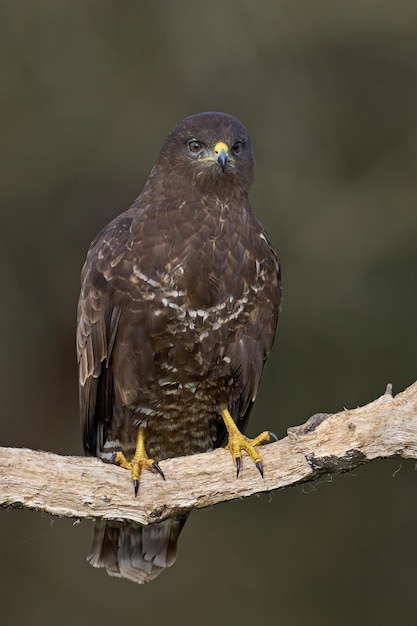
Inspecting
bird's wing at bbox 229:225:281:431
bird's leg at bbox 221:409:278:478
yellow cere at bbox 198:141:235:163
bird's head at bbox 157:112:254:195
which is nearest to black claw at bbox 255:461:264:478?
bird's leg at bbox 221:409:278:478

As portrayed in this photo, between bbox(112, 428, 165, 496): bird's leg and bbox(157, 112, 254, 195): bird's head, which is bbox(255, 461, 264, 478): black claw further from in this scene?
bbox(157, 112, 254, 195): bird's head

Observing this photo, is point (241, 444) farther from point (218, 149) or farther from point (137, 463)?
point (218, 149)

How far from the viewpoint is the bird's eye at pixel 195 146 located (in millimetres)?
6082

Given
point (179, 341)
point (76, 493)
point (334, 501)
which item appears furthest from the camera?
point (334, 501)

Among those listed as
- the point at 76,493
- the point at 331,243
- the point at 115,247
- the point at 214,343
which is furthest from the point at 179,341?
the point at 331,243

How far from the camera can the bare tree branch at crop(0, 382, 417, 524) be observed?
5.05 m

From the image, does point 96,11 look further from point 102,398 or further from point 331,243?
point 102,398

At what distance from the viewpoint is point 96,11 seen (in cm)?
913

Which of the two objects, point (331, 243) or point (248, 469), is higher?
point (331, 243)

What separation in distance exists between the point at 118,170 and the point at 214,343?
3701 mm

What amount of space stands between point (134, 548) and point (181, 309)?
1.51m

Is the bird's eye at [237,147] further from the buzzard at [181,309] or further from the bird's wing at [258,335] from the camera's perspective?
the bird's wing at [258,335]

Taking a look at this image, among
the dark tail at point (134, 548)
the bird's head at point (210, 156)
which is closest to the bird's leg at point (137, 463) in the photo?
the dark tail at point (134, 548)

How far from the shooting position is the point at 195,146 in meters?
6.09
